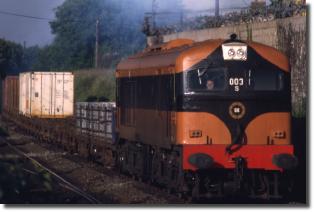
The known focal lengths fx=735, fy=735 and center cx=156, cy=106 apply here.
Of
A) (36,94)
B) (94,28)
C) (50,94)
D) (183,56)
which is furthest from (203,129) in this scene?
(94,28)

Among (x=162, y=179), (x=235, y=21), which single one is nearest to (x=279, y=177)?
(x=162, y=179)

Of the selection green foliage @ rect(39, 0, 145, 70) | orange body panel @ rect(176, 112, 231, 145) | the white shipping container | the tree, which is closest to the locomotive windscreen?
orange body panel @ rect(176, 112, 231, 145)

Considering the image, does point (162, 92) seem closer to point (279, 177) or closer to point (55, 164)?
Answer: point (279, 177)

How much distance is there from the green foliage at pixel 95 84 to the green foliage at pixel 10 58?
346 inches

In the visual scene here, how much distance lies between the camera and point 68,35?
35.3 m

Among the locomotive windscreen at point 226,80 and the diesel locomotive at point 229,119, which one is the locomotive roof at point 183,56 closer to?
the diesel locomotive at point 229,119

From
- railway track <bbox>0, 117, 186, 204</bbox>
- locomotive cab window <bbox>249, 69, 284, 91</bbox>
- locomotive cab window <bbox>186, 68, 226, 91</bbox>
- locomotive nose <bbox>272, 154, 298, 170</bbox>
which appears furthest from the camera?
railway track <bbox>0, 117, 186, 204</bbox>

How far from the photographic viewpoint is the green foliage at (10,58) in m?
47.2

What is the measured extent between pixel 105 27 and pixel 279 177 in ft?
81.3

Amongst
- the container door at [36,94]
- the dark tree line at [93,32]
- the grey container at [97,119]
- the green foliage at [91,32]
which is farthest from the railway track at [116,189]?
the green foliage at [91,32]

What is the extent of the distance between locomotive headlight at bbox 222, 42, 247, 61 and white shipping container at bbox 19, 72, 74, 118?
17102 mm

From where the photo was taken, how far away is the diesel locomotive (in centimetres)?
1186

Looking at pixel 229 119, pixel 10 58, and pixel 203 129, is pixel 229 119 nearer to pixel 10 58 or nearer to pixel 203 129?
pixel 203 129

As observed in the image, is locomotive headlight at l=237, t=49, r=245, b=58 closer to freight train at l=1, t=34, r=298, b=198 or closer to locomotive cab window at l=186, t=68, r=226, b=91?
freight train at l=1, t=34, r=298, b=198
